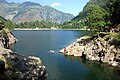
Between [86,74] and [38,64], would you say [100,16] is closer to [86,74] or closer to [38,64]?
[86,74]

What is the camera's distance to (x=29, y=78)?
5038 centimetres

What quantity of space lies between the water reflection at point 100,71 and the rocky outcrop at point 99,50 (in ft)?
14.5

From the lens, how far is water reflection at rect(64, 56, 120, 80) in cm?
8294

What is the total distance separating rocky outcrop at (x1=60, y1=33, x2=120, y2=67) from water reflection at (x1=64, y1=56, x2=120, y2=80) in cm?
441

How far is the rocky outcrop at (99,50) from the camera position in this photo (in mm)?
104312

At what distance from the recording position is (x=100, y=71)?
92625mm

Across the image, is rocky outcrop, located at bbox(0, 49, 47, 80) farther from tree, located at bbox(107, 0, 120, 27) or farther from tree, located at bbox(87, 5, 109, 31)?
tree, located at bbox(107, 0, 120, 27)

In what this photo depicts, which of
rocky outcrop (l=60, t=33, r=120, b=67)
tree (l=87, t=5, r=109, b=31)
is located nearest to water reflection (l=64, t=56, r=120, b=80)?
rocky outcrop (l=60, t=33, r=120, b=67)

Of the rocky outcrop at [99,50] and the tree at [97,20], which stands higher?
the tree at [97,20]

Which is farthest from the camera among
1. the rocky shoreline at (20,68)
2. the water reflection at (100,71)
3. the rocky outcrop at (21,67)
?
the water reflection at (100,71)

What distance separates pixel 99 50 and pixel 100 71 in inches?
847

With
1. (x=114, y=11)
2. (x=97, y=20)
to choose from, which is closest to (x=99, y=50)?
(x=97, y=20)

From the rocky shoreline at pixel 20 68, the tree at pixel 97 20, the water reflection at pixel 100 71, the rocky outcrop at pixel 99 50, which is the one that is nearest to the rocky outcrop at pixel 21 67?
the rocky shoreline at pixel 20 68

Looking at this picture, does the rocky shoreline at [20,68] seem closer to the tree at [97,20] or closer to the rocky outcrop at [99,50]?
the rocky outcrop at [99,50]
